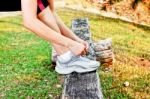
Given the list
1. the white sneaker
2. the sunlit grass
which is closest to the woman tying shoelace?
the white sneaker

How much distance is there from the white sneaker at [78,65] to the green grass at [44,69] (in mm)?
1494

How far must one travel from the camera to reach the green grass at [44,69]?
558 centimetres

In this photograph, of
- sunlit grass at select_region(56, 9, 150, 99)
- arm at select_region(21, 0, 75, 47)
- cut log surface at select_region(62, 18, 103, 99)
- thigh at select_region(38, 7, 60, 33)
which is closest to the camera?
cut log surface at select_region(62, 18, 103, 99)

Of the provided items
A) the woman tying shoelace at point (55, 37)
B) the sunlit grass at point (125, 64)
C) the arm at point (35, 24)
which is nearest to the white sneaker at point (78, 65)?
the woman tying shoelace at point (55, 37)

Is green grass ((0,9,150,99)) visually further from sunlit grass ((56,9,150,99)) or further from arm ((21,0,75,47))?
arm ((21,0,75,47))

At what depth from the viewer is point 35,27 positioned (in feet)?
11.6

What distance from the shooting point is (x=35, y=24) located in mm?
3529

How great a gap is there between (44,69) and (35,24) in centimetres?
318

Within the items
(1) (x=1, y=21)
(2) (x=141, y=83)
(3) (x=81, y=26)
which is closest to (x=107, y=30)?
(1) (x=1, y=21)

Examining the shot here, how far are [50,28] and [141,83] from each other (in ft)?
8.58

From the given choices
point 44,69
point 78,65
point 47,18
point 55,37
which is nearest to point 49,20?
point 47,18

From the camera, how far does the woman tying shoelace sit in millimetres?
3510

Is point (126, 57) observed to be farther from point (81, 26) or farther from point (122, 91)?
point (122, 91)

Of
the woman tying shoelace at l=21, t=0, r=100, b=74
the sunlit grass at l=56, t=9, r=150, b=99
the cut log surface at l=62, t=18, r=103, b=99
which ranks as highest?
the woman tying shoelace at l=21, t=0, r=100, b=74
